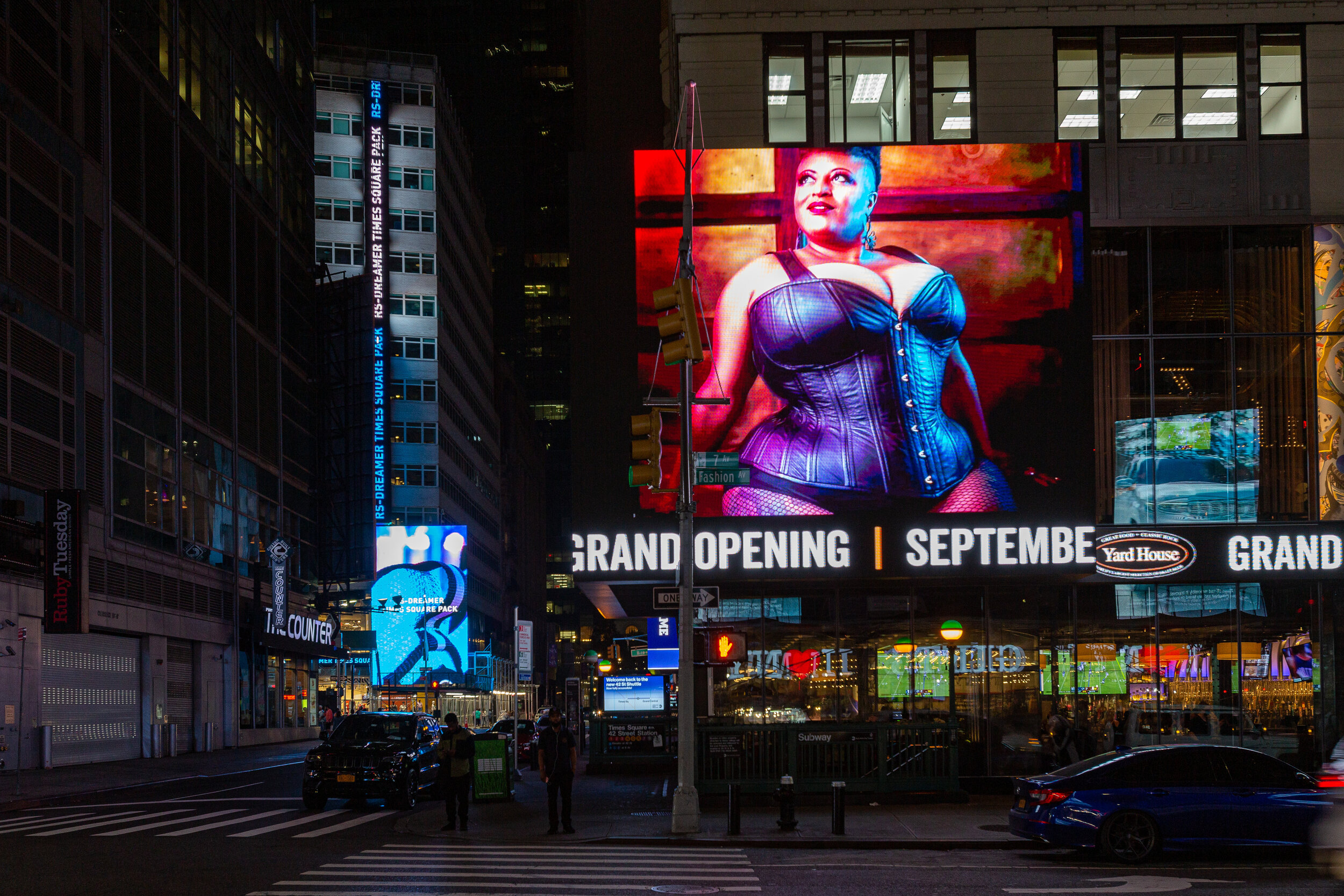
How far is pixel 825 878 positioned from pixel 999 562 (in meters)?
13.0

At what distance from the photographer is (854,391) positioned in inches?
1115

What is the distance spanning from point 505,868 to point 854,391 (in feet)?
49.7

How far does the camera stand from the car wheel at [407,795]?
24703 mm

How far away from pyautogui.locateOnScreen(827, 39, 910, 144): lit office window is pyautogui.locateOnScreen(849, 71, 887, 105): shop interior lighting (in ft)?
0.04

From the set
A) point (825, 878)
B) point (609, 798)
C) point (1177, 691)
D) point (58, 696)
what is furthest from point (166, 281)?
point (825, 878)

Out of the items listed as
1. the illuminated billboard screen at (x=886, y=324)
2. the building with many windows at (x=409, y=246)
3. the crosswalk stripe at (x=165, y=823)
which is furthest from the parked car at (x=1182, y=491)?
the building with many windows at (x=409, y=246)

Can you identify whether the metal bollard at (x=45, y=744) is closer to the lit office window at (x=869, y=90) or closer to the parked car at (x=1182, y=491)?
the lit office window at (x=869, y=90)

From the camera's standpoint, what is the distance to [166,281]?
48.9m

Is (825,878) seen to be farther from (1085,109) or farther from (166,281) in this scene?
(166,281)

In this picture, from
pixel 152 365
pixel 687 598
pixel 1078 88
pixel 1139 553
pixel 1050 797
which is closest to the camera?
pixel 1050 797

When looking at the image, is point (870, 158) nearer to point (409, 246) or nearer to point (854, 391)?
point (854, 391)

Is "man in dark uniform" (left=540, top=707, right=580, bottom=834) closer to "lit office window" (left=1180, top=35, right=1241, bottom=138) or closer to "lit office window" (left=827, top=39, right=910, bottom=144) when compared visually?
"lit office window" (left=827, top=39, right=910, bottom=144)

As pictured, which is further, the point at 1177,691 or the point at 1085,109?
the point at 1085,109

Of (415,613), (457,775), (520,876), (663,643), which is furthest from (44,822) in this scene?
(415,613)
